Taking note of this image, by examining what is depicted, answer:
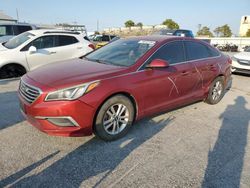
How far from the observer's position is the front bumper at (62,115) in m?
3.03

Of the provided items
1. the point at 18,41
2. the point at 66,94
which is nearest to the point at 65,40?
the point at 18,41

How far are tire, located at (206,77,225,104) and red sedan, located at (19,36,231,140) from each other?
293 mm

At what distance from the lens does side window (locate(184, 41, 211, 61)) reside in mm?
4715

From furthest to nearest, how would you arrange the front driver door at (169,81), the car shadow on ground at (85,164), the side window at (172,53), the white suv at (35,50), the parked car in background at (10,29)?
the parked car in background at (10,29)
the white suv at (35,50)
the side window at (172,53)
the front driver door at (169,81)
the car shadow on ground at (85,164)

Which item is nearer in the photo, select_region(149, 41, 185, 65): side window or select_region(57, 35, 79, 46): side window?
select_region(149, 41, 185, 65): side window

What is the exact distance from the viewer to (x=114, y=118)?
353 centimetres

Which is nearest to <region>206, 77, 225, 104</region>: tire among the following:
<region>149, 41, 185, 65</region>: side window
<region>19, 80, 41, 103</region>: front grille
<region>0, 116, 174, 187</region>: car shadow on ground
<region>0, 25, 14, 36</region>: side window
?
<region>149, 41, 185, 65</region>: side window

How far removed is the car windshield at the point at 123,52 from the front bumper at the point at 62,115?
1.12 meters

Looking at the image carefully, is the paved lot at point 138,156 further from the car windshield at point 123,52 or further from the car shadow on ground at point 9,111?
the car windshield at point 123,52

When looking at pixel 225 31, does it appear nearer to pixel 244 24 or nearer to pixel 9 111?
pixel 244 24

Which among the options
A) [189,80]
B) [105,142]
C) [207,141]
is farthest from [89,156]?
[189,80]

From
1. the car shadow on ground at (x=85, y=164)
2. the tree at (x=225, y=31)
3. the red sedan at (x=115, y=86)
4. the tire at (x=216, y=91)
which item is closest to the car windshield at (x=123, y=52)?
the red sedan at (x=115, y=86)

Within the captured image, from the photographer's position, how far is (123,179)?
2703mm

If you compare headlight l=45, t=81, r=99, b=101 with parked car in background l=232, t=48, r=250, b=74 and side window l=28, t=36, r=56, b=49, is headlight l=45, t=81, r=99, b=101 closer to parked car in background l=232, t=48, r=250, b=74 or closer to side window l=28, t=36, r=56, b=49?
side window l=28, t=36, r=56, b=49
